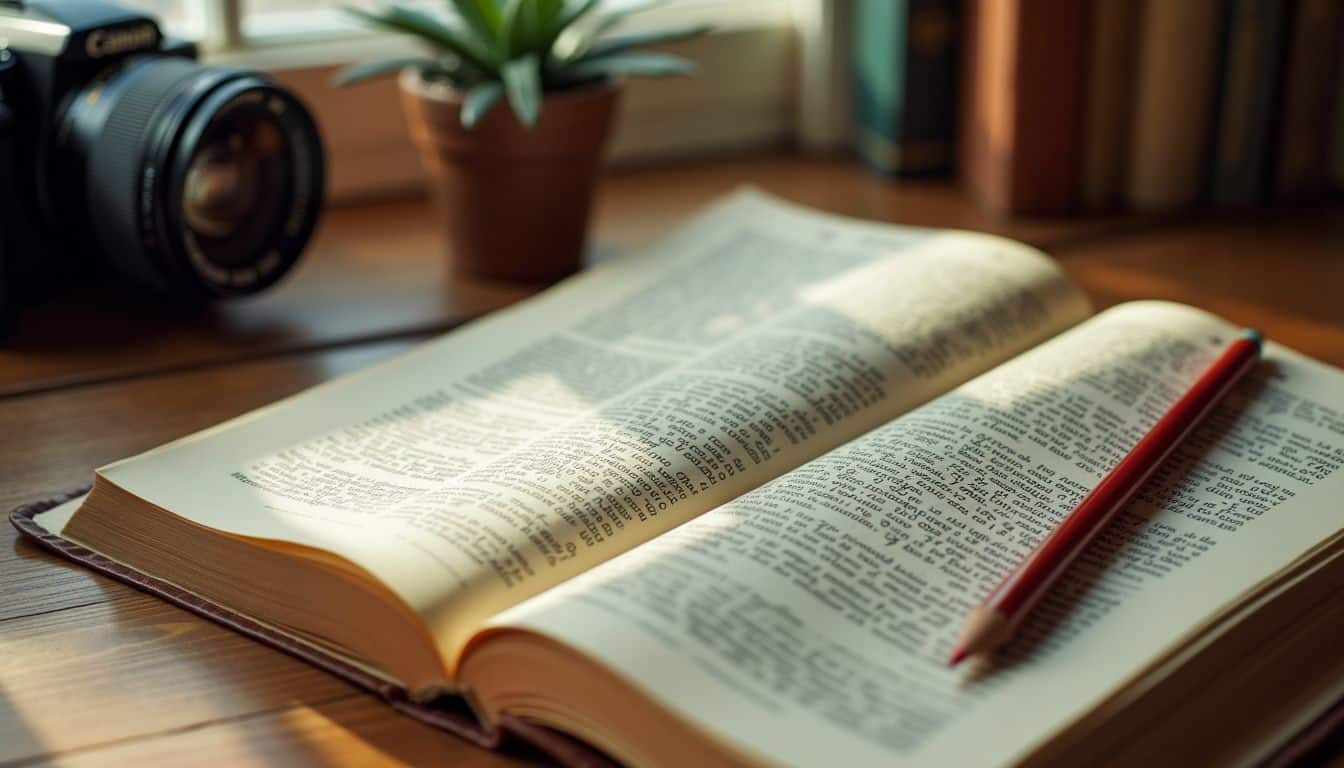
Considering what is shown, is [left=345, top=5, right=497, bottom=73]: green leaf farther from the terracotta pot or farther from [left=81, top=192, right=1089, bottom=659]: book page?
[left=81, top=192, right=1089, bottom=659]: book page

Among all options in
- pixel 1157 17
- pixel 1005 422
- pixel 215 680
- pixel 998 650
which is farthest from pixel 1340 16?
pixel 215 680

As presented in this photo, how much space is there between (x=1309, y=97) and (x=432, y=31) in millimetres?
540

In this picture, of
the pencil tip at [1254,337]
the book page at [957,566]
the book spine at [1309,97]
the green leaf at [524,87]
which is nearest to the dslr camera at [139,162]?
the green leaf at [524,87]

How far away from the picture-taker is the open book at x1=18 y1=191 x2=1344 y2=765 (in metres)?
0.40

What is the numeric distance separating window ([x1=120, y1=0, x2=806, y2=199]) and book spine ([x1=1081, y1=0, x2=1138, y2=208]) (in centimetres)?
22

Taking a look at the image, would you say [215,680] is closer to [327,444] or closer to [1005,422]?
[327,444]

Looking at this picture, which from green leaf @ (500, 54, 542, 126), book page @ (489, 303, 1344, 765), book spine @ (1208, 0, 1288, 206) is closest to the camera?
book page @ (489, 303, 1344, 765)

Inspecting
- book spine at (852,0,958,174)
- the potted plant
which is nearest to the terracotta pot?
the potted plant

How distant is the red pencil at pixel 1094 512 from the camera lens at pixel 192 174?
0.45 metres

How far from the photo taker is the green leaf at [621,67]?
0.79 m

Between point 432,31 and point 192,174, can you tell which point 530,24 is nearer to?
point 432,31

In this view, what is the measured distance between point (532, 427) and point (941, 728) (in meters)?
0.25

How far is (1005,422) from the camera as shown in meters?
0.54

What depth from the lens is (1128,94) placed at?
0.91m
